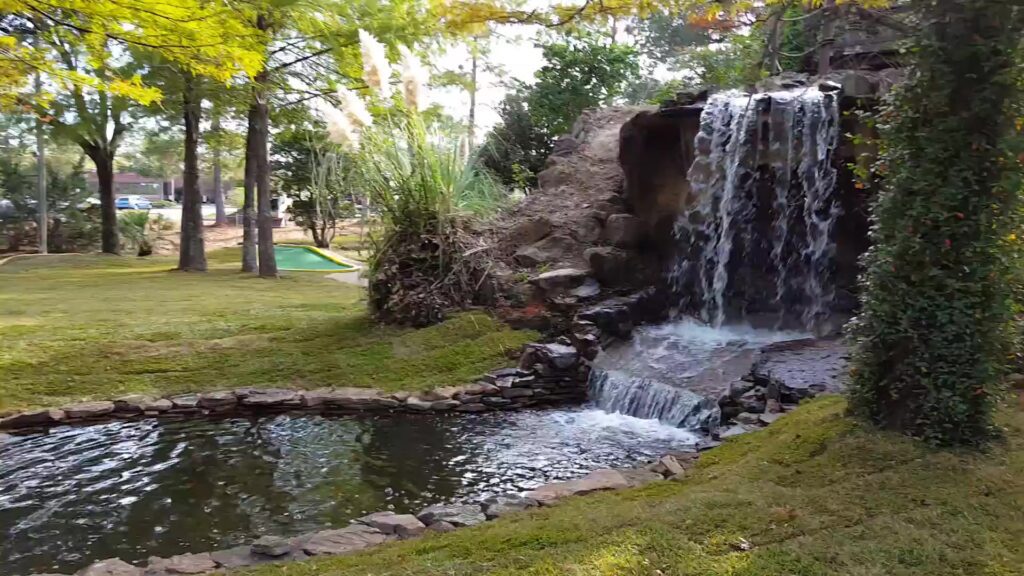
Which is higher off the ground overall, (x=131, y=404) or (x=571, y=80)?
(x=571, y=80)

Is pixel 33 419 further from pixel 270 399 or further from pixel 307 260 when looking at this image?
pixel 307 260

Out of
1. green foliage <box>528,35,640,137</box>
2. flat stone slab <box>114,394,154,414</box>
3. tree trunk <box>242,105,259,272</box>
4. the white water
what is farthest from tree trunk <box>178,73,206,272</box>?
the white water

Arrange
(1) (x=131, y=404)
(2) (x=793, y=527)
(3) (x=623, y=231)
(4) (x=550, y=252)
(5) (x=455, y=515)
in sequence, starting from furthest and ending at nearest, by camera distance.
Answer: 1. (4) (x=550, y=252)
2. (3) (x=623, y=231)
3. (1) (x=131, y=404)
4. (5) (x=455, y=515)
5. (2) (x=793, y=527)

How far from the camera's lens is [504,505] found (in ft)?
10.6

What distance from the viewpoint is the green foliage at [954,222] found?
107 inches

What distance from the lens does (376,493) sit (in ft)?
12.7

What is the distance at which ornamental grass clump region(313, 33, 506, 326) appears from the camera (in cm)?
613

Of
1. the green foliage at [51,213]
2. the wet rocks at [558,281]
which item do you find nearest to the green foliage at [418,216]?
the wet rocks at [558,281]

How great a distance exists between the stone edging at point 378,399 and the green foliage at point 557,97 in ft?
19.3

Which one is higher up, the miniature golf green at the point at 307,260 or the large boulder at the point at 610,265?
the large boulder at the point at 610,265

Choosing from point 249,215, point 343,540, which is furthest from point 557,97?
point 343,540

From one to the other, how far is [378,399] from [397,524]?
248 centimetres

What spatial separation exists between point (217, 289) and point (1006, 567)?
9.95 meters

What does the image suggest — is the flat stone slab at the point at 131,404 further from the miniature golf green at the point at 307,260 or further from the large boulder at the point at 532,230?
the miniature golf green at the point at 307,260
